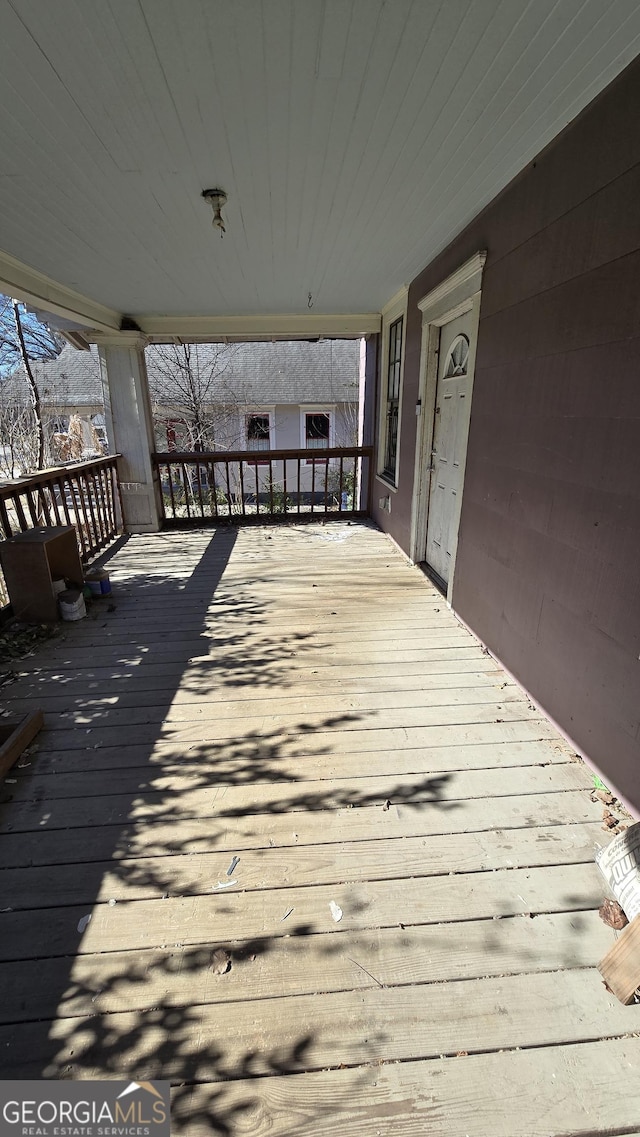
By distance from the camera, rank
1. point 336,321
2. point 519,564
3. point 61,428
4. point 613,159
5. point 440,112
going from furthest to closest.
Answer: point 61,428 < point 336,321 < point 519,564 < point 440,112 < point 613,159

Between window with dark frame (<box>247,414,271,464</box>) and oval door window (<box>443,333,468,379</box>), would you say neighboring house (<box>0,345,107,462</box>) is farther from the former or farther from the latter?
oval door window (<box>443,333,468,379</box>)

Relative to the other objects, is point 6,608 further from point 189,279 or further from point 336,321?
point 336,321

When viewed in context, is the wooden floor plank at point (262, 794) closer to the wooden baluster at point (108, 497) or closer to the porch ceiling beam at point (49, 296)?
the porch ceiling beam at point (49, 296)

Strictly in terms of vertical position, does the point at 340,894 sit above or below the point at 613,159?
below

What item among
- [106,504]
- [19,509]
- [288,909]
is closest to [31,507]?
[19,509]

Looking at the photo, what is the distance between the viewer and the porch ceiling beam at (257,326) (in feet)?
18.5

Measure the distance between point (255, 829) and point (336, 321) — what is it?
5.72 meters

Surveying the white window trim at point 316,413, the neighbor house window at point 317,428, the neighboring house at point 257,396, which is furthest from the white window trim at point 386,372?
the neighbor house window at point 317,428

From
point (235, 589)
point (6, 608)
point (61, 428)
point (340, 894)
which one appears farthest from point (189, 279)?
point (61, 428)

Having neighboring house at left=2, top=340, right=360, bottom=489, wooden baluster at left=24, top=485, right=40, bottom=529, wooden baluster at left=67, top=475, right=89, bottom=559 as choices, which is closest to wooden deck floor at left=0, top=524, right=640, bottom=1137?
wooden baluster at left=24, top=485, right=40, bottom=529

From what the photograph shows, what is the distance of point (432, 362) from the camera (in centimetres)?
389

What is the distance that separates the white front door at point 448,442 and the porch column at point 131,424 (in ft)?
11.7

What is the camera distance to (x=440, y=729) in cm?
220

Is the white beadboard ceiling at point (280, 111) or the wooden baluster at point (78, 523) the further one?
the wooden baluster at point (78, 523)
